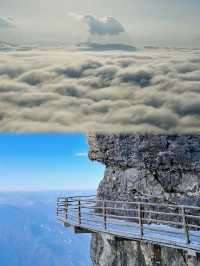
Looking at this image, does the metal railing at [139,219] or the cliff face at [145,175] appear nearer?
the metal railing at [139,219]

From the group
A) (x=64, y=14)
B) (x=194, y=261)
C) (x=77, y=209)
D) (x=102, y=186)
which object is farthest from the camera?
(x=102, y=186)

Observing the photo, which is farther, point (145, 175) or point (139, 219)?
point (145, 175)

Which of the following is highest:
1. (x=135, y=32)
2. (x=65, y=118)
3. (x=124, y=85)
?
(x=135, y=32)

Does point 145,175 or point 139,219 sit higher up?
point 145,175

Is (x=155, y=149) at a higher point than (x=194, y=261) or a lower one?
higher

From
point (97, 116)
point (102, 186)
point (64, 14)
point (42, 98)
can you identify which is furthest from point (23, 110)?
point (102, 186)

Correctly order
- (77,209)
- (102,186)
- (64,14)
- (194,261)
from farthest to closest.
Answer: (102,186)
(77,209)
(194,261)
(64,14)

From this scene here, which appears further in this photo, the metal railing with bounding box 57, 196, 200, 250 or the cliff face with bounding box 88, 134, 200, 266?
the cliff face with bounding box 88, 134, 200, 266

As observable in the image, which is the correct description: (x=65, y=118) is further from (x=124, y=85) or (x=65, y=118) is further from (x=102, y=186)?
(x=102, y=186)
